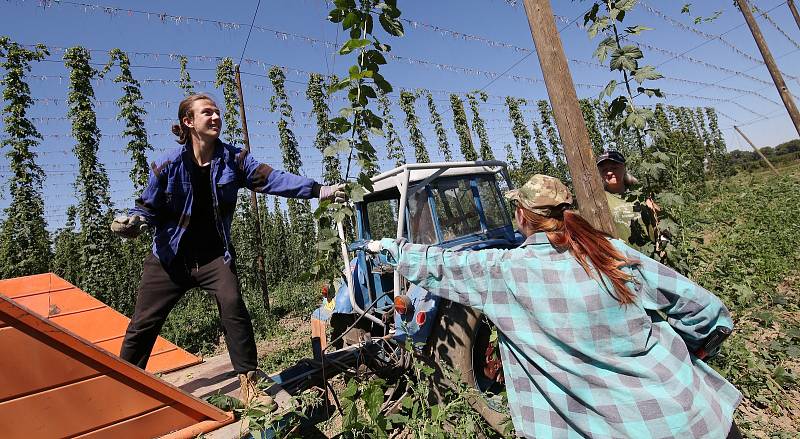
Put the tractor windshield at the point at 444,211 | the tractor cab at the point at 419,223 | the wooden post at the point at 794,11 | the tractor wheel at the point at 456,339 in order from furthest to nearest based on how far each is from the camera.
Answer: the wooden post at the point at 794,11, the tractor windshield at the point at 444,211, the tractor cab at the point at 419,223, the tractor wheel at the point at 456,339

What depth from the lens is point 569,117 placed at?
220cm

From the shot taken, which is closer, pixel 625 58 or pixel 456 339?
pixel 625 58

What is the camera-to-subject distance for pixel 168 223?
216 centimetres

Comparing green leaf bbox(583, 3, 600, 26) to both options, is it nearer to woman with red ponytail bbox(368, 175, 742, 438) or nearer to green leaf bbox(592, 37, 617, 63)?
green leaf bbox(592, 37, 617, 63)

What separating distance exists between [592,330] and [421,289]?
5.87 feet

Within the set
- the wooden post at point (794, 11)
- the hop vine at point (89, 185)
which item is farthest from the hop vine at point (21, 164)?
the wooden post at point (794, 11)

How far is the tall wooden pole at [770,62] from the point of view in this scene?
→ 982 cm

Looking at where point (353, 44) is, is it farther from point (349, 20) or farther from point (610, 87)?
point (610, 87)

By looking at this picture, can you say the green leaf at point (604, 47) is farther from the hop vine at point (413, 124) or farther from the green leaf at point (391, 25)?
the hop vine at point (413, 124)

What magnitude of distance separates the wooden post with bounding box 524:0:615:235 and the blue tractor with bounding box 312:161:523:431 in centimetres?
109

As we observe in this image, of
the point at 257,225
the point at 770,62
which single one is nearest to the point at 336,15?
the point at 257,225

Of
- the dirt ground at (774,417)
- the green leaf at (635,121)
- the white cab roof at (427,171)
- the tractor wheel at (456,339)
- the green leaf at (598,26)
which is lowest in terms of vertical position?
the dirt ground at (774,417)

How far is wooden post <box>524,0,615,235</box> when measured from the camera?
216 centimetres

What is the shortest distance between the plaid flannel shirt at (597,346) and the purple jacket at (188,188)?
4.23 feet
